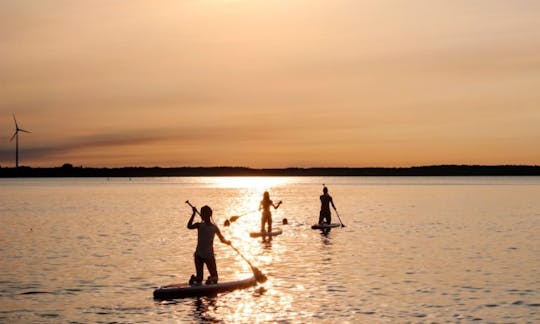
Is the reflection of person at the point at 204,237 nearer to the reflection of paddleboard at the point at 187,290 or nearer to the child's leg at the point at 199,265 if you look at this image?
the child's leg at the point at 199,265

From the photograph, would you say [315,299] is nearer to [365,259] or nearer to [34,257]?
[365,259]

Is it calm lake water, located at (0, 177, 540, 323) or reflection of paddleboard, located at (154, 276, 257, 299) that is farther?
reflection of paddleboard, located at (154, 276, 257, 299)

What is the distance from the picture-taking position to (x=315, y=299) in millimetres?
22672

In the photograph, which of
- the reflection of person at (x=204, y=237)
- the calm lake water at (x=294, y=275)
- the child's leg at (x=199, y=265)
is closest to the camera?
Result: the calm lake water at (x=294, y=275)

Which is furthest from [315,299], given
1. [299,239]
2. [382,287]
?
[299,239]

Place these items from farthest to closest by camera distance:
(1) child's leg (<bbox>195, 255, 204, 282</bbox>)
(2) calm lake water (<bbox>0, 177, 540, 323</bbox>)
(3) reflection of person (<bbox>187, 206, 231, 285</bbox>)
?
(1) child's leg (<bbox>195, 255, 204, 282</bbox>), (3) reflection of person (<bbox>187, 206, 231, 285</bbox>), (2) calm lake water (<bbox>0, 177, 540, 323</bbox>)

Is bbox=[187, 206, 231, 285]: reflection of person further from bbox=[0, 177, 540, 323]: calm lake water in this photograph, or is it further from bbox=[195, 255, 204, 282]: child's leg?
bbox=[0, 177, 540, 323]: calm lake water

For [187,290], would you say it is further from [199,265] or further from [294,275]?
[294,275]

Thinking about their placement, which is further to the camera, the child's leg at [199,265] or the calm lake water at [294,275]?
the child's leg at [199,265]

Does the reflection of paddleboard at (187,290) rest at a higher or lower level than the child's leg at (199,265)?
lower

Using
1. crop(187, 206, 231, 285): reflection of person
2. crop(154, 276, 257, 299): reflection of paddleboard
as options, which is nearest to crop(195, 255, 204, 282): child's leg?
crop(187, 206, 231, 285): reflection of person

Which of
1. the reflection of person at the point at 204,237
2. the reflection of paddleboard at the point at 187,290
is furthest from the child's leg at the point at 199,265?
the reflection of paddleboard at the point at 187,290

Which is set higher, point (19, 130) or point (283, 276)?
point (19, 130)

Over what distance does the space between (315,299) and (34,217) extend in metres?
52.0
